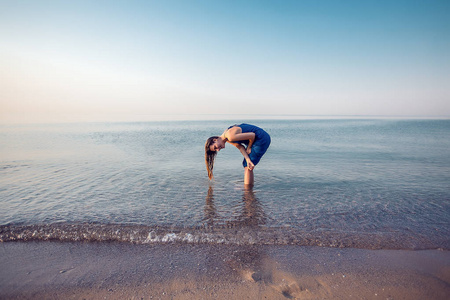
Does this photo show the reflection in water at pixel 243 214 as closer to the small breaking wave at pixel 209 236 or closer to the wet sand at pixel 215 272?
the small breaking wave at pixel 209 236

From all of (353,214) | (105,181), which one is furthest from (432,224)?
(105,181)

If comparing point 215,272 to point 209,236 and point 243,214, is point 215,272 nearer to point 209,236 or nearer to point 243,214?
point 209,236

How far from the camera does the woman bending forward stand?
580 cm

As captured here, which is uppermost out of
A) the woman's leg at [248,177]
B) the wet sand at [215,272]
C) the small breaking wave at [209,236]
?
the woman's leg at [248,177]

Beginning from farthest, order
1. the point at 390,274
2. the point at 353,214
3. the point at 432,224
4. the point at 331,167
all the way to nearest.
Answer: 1. the point at 331,167
2. the point at 353,214
3. the point at 432,224
4. the point at 390,274

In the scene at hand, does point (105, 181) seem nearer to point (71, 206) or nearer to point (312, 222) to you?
point (71, 206)

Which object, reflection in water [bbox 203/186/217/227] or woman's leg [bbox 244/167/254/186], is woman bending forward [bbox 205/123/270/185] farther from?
reflection in water [bbox 203/186/217/227]

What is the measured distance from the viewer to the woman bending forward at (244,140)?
5801 millimetres

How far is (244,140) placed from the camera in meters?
6.12

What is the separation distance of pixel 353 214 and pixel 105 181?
6.61 metres

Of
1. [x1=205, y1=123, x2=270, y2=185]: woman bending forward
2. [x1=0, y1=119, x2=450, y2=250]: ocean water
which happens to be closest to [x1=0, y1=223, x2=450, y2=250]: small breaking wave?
[x1=0, y1=119, x2=450, y2=250]: ocean water

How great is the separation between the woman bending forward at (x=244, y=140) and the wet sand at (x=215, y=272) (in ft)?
8.85

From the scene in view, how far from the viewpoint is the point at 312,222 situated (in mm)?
4590

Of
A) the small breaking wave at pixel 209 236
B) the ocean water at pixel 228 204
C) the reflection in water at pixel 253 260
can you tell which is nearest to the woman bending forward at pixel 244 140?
the ocean water at pixel 228 204
